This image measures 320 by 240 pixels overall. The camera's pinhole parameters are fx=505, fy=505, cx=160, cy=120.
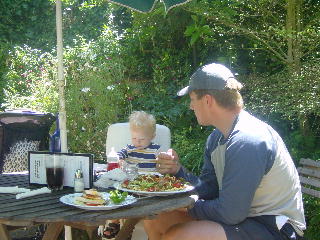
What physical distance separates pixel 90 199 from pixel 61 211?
0.49 ft

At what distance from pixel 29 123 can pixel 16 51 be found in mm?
3597

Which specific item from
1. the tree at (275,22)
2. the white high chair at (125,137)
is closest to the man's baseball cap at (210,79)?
the white high chair at (125,137)

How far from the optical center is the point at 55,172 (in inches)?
99.7

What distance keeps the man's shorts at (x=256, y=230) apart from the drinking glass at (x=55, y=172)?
84 centimetres

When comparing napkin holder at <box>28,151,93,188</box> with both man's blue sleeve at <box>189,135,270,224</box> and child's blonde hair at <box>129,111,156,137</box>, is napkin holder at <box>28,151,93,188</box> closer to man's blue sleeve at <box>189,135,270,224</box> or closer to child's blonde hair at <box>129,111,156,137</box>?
man's blue sleeve at <box>189,135,270,224</box>

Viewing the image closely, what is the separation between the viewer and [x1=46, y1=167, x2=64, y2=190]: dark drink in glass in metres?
2.53

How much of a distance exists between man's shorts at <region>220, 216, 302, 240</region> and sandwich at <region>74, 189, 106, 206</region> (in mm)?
612

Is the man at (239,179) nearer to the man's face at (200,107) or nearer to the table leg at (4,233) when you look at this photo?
the man's face at (200,107)

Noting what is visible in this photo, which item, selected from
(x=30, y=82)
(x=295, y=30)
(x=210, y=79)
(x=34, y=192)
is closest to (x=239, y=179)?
(x=210, y=79)

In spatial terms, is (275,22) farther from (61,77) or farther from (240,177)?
(240,177)

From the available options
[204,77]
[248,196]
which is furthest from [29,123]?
[248,196]

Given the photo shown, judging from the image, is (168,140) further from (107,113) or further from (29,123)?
(107,113)

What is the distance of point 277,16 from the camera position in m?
5.57

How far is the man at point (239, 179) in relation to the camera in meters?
2.29
